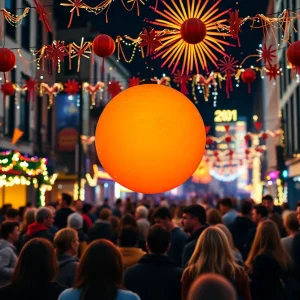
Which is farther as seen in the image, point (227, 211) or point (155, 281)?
point (227, 211)

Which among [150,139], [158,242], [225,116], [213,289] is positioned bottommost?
[158,242]

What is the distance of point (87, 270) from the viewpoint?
358cm

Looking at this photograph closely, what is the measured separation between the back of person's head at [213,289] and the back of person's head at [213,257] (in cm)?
216

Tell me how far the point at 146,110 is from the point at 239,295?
176 cm

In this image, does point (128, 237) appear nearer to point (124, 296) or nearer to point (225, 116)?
point (124, 296)

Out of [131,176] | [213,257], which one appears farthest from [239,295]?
[131,176]

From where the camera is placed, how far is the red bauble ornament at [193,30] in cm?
568

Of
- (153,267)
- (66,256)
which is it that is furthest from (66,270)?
(153,267)

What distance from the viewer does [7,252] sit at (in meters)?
5.86

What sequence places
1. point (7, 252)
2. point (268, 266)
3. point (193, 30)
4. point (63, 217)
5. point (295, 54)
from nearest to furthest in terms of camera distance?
point (268, 266), point (193, 30), point (7, 252), point (295, 54), point (63, 217)

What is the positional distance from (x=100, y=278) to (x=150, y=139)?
1222 millimetres

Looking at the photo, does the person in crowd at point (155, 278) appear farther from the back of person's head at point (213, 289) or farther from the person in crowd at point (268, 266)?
the back of person's head at point (213, 289)

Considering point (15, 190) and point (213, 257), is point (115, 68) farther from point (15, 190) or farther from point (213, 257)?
point (213, 257)

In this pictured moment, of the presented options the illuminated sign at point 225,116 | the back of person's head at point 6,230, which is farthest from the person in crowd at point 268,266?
the illuminated sign at point 225,116
